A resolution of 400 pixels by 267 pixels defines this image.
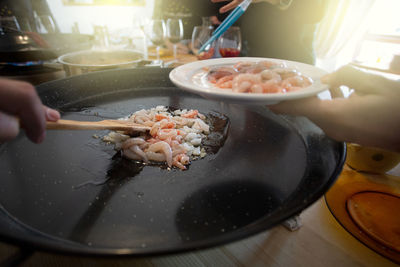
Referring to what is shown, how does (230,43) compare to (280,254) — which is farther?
(230,43)

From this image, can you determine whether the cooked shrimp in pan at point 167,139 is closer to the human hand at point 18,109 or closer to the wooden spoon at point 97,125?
the wooden spoon at point 97,125

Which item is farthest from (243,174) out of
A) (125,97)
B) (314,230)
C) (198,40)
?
(198,40)

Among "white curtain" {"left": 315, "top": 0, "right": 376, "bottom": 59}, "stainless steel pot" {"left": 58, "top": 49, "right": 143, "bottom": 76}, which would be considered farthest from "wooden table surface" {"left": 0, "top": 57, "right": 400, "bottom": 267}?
"white curtain" {"left": 315, "top": 0, "right": 376, "bottom": 59}

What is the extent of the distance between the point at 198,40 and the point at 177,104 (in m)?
1.16

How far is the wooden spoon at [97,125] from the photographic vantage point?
2.51 ft

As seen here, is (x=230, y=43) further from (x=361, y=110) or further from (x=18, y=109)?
(x=18, y=109)

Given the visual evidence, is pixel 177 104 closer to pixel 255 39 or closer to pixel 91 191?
pixel 91 191

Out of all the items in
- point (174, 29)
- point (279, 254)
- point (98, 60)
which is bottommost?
point (279, 254)

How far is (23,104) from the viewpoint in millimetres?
488

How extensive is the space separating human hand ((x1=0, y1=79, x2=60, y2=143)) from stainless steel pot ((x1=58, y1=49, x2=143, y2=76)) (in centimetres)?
106

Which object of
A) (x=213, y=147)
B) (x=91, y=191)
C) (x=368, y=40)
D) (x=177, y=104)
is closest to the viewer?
(x=91, y=191)

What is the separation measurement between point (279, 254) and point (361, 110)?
0.52 meters

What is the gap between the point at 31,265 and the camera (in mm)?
667

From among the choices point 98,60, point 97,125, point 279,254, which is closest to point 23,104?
point 97,125
